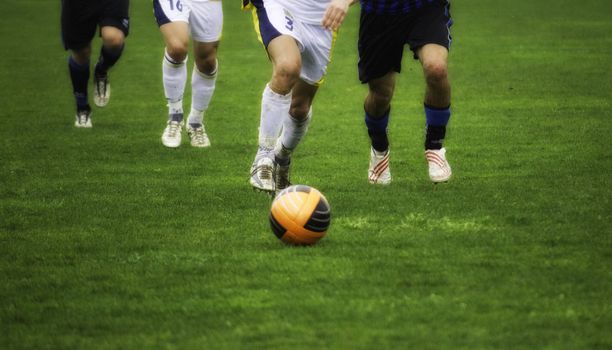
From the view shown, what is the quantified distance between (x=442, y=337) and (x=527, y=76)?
10794mm

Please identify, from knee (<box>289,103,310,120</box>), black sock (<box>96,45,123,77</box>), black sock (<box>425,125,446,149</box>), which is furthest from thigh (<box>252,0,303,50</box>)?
black sock (<box>96,45,123,77</box>)

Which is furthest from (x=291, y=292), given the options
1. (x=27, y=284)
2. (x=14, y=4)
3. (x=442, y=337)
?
(x=14, y=4)

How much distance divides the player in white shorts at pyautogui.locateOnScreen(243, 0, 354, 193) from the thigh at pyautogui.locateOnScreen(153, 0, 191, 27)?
6.44ft

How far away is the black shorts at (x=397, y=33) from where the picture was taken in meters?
7.99

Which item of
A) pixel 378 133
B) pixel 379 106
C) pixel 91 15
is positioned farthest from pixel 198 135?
pixel 379 106

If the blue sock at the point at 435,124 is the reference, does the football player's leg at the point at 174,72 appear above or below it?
below

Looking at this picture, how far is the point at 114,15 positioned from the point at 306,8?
161 inches

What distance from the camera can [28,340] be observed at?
196 inches

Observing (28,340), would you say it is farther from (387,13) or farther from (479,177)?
(479,177)

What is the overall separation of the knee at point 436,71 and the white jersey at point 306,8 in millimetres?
779

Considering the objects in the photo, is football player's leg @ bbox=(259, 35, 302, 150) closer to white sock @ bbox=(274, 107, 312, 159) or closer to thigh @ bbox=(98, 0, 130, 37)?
white sock @ bbox=(274, 107, 312, 159)

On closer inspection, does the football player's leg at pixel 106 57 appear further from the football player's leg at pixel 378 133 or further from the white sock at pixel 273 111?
the white sock at pixel 273 111

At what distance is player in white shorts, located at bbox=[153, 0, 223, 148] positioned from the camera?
32.4ft

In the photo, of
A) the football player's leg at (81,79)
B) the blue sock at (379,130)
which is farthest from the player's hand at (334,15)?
the football player's leg at (81,79)
